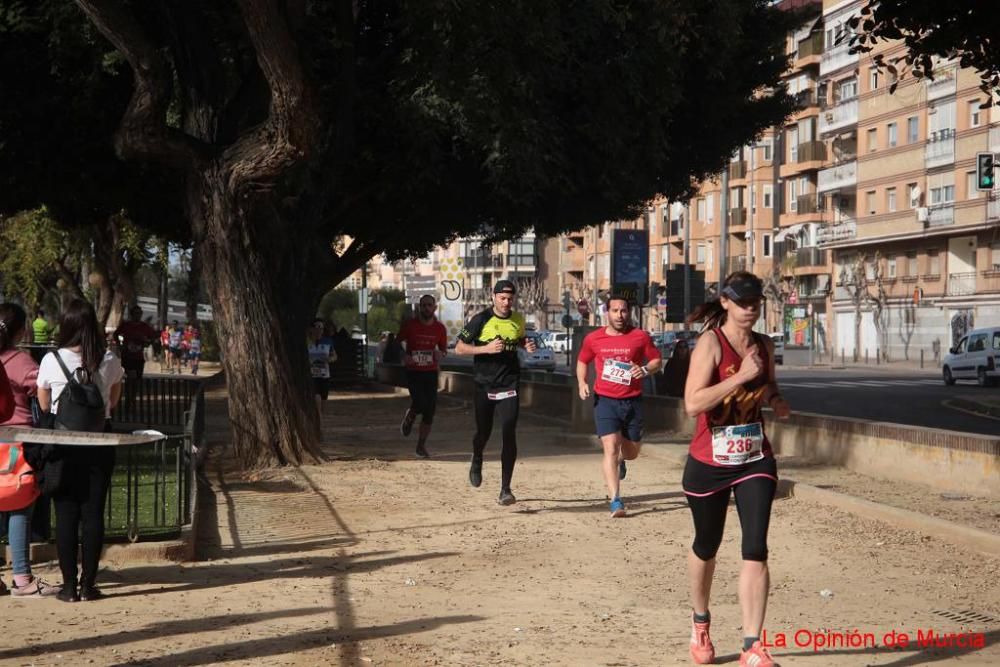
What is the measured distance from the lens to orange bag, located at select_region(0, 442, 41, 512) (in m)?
7.81

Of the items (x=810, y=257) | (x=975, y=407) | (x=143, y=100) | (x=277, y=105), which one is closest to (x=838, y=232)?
(x=810, y=257)

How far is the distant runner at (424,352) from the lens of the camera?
17.5m

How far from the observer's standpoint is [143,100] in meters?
15.2

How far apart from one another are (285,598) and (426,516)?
12.4ft

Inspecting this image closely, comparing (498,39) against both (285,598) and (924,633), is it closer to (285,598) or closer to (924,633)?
(285,598)

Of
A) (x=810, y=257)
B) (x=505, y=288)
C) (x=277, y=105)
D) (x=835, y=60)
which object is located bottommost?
(x=505, y=288)

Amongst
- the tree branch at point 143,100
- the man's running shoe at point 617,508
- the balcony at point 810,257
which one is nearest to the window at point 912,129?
the balcony at point 810,257

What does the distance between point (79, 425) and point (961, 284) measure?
Result: 5923 centimetres

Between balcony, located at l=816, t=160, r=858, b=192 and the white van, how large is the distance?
94.9 feet

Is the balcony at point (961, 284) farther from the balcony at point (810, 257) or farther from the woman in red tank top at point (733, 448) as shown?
the woman in red tank top at point (733, 448)

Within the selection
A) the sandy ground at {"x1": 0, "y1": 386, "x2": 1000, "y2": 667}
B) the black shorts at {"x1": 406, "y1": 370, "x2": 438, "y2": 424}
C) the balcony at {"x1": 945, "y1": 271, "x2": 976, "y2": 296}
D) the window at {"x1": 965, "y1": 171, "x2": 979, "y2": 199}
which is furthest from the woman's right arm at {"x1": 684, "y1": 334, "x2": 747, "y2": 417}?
the balcony at {"x1": 945, "y1": 271, "x2": 976, "y2": 296}

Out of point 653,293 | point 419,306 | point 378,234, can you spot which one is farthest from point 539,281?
point 419,306

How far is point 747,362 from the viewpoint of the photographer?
647 cm

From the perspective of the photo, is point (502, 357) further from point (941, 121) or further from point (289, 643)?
point (941, 121)
